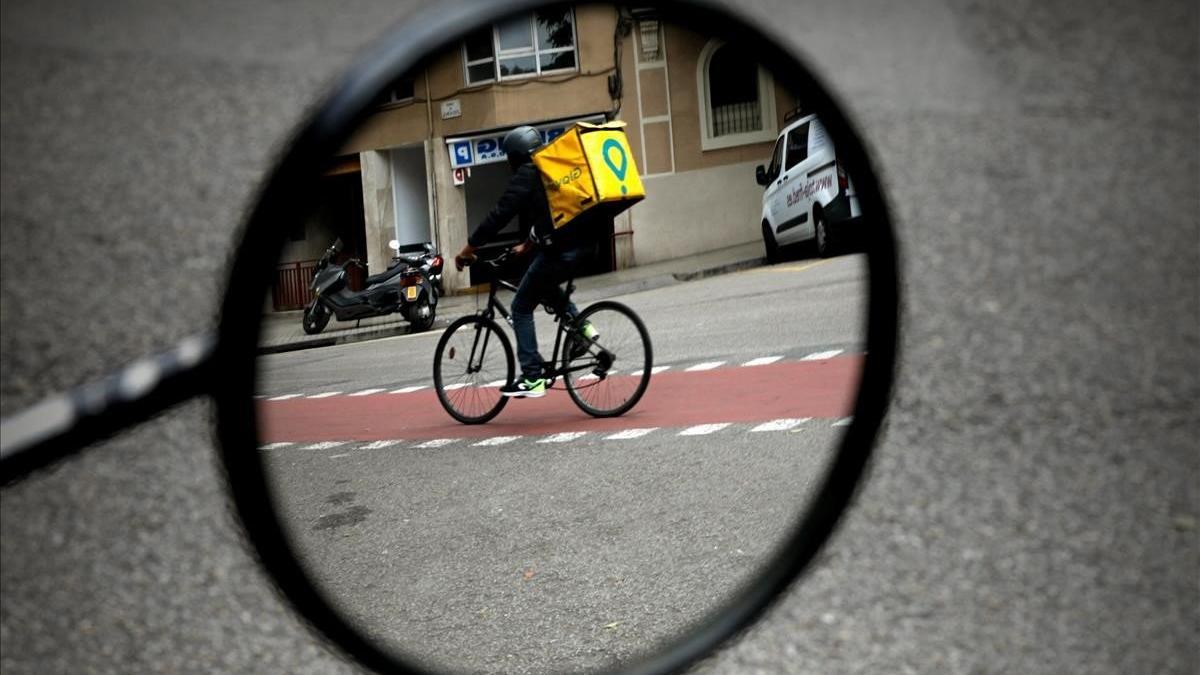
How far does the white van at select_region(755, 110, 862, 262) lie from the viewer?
2.02 ft

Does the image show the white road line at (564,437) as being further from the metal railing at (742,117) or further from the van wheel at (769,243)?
the metal railing at (742,117)

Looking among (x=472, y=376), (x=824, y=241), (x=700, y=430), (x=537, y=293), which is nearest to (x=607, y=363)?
(x=700, y=430)

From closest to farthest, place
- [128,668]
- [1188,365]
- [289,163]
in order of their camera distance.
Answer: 1. [289,163]
2. [128,668]
3. [1188,365]

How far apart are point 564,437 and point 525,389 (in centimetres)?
35

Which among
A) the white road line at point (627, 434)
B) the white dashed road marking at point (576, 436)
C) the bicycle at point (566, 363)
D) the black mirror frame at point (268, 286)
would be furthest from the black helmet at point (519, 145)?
the white road line at point (627, 434)

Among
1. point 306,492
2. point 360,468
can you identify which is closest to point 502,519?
point 360,468

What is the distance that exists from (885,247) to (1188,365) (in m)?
2.98

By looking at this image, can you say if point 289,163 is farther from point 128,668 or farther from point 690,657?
point 128,668

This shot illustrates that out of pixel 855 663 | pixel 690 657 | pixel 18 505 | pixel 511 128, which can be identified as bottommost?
pixel 855 663

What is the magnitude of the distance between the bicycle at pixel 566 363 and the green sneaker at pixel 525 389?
3cm

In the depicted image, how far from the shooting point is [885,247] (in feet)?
1.80

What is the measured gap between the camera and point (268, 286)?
0.48 meters

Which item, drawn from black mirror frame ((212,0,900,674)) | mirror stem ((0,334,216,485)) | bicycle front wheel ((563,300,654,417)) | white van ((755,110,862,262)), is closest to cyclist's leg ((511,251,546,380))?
bicycle front wheel ((563,300,654,417))

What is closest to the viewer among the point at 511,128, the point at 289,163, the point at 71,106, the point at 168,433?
the point at 289,163
